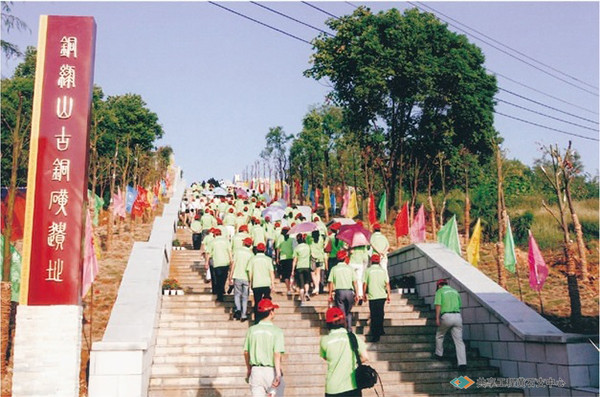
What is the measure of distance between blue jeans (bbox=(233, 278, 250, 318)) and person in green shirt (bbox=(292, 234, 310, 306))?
1768 millimetres

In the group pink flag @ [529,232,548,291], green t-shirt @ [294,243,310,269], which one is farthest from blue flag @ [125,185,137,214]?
pink flag @ [529,232,548,291]

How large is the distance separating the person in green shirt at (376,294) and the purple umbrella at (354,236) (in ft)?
5.24

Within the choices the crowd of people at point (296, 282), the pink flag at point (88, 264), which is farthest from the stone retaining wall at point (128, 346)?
the crowd of people at point (296, 282)

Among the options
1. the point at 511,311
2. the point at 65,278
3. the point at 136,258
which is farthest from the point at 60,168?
the point at 511,311

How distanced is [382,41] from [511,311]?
2496 centimetres

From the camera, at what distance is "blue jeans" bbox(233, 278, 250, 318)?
39.8ft

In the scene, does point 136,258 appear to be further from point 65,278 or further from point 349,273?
point 349,273

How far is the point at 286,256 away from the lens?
14.7 metres

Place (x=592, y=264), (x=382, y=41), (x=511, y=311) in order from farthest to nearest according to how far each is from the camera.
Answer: (x=382, y=41), (x=592, y=264), (x=511, y=311)

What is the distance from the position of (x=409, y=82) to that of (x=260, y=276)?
2320 centimetres

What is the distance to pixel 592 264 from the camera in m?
22.2

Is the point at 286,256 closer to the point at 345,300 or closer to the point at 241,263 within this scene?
the point at 241,263

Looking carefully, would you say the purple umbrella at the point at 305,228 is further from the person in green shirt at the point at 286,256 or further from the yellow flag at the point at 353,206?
the yellow flag at the point at 353,206

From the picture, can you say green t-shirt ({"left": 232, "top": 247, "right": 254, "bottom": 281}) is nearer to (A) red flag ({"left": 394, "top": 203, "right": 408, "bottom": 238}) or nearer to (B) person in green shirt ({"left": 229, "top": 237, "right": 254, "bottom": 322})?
(B) person in green shirt ({"left": 229, "top": 237, "right": 254, "bottom": 322})
